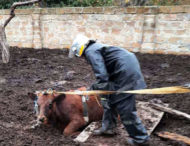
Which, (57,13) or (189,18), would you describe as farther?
(57,13)

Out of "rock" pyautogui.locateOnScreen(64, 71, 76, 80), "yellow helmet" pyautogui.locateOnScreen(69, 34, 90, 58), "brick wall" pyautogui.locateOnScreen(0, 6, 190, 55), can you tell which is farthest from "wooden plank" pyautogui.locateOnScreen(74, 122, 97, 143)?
"brick wall" pyautogui.locateOnScreen(0, 6, 190, 55)

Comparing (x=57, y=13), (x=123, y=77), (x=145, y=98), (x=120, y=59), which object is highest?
(x=57, y=13)

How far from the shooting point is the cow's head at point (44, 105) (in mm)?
3602

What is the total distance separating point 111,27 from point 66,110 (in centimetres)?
603

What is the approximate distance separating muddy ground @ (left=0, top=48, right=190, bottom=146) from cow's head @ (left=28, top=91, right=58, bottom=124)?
0.35 metres

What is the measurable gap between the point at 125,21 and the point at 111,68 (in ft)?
19.1

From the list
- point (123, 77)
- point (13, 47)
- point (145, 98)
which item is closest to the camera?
point (123, 77)

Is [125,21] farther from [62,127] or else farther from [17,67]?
[62,127]

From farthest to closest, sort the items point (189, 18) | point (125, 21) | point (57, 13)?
point (57, 13) < point (125, 21) < point (189, 18)

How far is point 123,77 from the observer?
134 inches

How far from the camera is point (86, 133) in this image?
12.5ft

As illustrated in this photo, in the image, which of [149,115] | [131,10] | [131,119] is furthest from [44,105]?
[131,10]

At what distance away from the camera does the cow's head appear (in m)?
3.60

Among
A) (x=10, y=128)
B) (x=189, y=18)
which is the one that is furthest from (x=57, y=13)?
(x=10, y=128)
